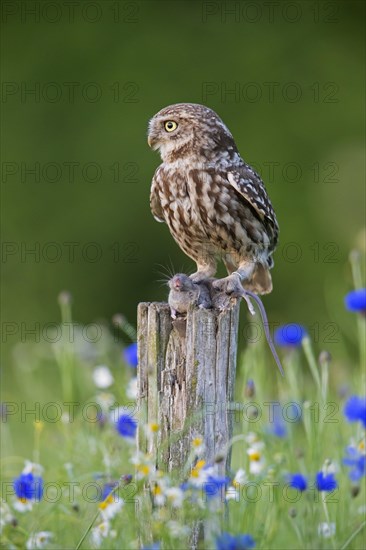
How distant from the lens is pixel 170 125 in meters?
4.32

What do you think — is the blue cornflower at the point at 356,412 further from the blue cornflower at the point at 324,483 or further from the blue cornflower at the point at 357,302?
the blue cornflower at the point at 357,302

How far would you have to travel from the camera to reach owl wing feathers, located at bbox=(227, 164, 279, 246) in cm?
432

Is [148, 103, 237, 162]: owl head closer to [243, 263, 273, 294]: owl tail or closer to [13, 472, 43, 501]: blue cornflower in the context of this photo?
[243, 263, 273, 294]: owl tail

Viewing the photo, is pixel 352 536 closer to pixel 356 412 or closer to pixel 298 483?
pixel 298 483

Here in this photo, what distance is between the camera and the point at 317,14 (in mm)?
10320

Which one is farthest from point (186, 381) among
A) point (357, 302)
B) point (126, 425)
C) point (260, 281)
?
point (260, 281)

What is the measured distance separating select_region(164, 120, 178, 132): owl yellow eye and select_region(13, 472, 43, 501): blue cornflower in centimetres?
147

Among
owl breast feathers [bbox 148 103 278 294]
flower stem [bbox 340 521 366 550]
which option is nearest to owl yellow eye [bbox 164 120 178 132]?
owl breast feathers [bbox 148 103 278 294]

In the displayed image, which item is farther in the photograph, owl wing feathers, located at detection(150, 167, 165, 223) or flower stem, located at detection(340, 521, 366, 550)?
owl wing feathers, located at detection(150, 167, 165, 223)

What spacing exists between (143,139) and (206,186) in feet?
18.2

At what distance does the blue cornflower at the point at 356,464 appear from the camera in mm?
3666

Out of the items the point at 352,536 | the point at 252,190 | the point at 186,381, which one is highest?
the point at 252,190

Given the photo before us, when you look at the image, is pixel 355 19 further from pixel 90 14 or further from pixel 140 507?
pixel 140 507

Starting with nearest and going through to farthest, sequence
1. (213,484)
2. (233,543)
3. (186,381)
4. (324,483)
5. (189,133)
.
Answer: (233,543) < (213,484) < (186,381) < (324,483) < (189,133)
